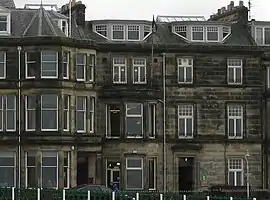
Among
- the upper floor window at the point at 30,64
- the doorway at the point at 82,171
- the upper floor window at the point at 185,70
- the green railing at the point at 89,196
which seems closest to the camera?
the green railing at the point at 89,196

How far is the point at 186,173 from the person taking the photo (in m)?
65.6

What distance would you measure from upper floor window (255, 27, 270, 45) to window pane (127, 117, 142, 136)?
12820 millimetres

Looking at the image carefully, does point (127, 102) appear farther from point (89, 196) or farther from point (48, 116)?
point (89, 196)

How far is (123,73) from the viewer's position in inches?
2569

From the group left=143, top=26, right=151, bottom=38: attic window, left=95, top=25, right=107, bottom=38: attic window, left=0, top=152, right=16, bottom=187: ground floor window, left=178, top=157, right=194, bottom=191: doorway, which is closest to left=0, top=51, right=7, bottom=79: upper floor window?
left=0, top=152, right=16, bottom=187: ground floor window

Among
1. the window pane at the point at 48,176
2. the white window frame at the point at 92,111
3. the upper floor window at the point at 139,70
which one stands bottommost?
the window pane at the point at 48,176

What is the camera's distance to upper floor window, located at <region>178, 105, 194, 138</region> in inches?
2581

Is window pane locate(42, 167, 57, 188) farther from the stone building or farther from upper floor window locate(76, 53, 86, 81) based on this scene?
upper floor window locate(76, 53, 86, 81)

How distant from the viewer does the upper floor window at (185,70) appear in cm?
6594

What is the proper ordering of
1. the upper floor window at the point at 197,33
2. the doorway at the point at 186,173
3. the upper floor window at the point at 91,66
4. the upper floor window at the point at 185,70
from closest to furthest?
the upper floor window at the point at 91,66
the doorway at the point at 186,173
the upper floor window at the point at 185,70
the upper floor window at the point at 197,33

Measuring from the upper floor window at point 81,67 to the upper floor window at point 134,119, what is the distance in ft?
→ 14.5

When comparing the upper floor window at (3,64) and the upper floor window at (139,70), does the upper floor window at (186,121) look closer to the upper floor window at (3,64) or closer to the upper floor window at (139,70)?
the upper floor window at (139,70)

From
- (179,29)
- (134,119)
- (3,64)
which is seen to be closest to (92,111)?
(134,119)

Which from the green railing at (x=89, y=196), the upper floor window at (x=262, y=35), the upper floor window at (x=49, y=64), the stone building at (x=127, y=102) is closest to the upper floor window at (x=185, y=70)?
the stone building at (x=127, y=102)
